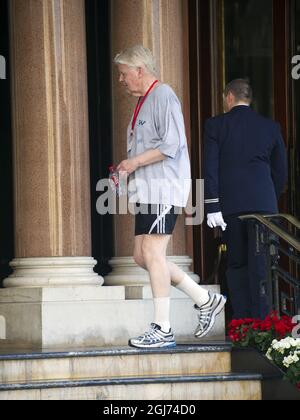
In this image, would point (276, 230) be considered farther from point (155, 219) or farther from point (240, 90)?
point (240, 90)

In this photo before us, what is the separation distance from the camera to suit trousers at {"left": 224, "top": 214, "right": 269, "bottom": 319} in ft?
34.3

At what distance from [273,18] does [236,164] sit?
121 inches

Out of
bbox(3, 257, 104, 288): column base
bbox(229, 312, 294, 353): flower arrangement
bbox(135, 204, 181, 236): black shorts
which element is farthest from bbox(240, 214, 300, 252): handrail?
bbox(3, 257, 104, 288): column base

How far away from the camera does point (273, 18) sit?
43.7 ft

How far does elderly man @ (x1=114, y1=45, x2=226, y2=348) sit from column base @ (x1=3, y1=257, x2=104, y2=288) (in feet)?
3.35

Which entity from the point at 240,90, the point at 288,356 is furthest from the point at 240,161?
the point at 288,356

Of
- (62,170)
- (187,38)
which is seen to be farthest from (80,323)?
(187,38)

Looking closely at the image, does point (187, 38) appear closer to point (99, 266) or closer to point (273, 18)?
point (273, 18)

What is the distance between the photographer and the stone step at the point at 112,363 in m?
9.27

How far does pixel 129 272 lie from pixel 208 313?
146cm

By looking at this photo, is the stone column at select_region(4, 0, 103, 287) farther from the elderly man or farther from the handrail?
the handrail

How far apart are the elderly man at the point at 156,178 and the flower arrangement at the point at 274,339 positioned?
0.40 m

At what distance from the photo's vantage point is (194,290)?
32.3ft

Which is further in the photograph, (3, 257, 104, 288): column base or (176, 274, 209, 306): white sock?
(3, 257, 104, 288): column base
